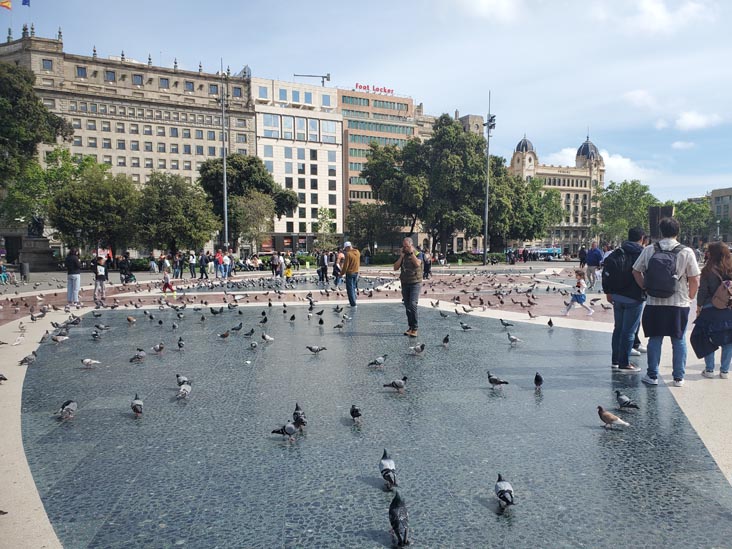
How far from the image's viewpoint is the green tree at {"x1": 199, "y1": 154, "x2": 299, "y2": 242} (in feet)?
189

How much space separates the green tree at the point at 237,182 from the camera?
57.7 metres

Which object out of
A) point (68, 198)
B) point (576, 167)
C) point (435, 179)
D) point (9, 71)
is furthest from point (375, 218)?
point (576, 167)

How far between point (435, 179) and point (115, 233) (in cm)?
3128

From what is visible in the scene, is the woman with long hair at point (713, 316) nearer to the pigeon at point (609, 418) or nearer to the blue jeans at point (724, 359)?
the blue jeans at point (724, 359)

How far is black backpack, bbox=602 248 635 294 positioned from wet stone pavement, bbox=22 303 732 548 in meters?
1.26

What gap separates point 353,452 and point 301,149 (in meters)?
80.3

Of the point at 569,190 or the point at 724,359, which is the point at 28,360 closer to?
the point at 724,359

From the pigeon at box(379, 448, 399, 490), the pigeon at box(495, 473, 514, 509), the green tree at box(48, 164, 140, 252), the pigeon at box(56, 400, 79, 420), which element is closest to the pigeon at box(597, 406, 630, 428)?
the pigeon at box(495, 473, 514, 509)

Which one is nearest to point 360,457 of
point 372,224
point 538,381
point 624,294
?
point 538,381

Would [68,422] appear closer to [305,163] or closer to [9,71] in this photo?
[9,71]

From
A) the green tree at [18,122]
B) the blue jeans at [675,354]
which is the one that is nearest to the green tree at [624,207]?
the green tree at [18,122]

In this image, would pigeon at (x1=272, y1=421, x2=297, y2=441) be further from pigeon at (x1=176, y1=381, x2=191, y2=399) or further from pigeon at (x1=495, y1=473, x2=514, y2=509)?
pigeon at (x1=495, y1=473, x2=514, y2=509)

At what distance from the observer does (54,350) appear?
912 cm

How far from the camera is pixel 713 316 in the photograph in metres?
6.56
